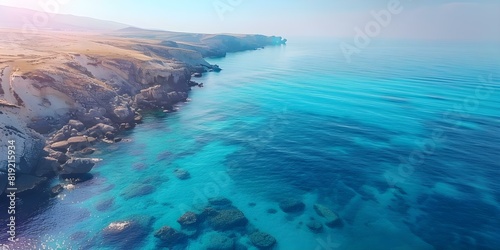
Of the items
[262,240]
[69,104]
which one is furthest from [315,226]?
[69,104]

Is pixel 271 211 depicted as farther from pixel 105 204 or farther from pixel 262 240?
pixel 105 204

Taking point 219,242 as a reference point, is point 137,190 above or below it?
below

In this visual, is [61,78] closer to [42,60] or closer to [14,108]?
[42,60]

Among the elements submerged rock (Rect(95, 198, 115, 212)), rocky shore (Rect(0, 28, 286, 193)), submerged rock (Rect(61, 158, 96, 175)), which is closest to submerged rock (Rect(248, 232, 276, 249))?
submerged rock (Rect(95, 198, 115, 212))

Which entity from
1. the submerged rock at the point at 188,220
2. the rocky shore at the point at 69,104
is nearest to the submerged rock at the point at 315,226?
the submerged rock at the point at 188,220

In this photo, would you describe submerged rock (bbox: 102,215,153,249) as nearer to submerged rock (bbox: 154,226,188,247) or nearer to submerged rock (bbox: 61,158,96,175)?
submerged rock (bbox: 154,226,188,247)

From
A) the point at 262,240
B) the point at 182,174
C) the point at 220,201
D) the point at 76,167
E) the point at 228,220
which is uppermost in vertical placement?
the point at 262,240
